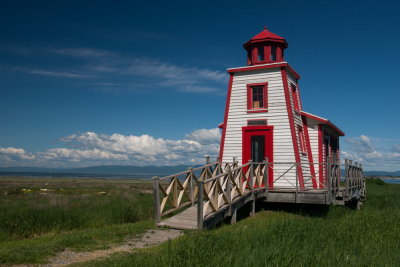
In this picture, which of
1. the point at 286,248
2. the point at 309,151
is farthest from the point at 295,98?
the point at 286,248

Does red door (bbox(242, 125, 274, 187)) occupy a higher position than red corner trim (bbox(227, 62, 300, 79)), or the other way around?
red corner trim (bbox(227, 62, 300, 79))

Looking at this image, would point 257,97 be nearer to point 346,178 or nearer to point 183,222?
point 346,178

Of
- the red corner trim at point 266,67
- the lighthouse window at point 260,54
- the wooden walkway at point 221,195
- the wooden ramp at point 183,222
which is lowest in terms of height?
the wooden ramp at point 183,222

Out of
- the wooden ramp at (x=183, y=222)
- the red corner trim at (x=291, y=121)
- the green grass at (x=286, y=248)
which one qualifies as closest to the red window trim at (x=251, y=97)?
the red corner trim at (x=291, y=121)

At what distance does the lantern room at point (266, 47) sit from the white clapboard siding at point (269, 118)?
0.91 m

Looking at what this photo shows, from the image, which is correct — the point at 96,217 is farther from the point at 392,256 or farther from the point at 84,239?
the point at 392,256

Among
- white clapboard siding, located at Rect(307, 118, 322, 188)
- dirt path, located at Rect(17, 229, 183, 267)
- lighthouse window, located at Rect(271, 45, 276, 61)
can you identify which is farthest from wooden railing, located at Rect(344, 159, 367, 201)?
dirt path, located at Rect(17, 229, 183, 267)

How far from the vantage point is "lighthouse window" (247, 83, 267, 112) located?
16.7 metres

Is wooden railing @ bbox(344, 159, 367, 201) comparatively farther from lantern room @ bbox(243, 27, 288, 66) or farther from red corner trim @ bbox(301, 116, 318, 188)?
lantern room @ bbox(243, 27, 288, 66)

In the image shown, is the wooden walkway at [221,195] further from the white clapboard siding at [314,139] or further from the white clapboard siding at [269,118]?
the white clapboard siding at [314,139]

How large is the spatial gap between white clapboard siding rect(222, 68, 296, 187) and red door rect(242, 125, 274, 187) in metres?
0.20

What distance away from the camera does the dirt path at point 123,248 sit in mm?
7312

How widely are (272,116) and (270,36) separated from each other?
403 cm

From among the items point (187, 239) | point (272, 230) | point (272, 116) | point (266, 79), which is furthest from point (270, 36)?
point (187, 239)
